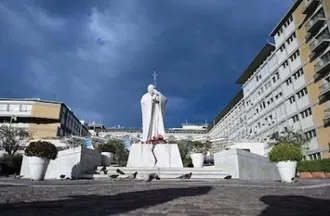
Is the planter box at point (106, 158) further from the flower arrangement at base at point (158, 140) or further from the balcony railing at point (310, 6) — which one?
the balcony railing at point (310, 6)

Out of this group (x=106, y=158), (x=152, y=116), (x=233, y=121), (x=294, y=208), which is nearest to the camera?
(x=294, y=208)

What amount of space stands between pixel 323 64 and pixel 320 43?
10.1 feet

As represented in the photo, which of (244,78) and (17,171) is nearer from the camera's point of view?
(17,171)

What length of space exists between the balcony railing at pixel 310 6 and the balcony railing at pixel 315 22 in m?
1.72

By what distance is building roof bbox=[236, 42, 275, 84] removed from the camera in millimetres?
68969

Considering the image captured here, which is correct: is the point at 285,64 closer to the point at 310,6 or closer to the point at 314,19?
the point at 314,19

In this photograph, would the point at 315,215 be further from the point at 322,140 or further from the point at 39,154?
the point at 322,140

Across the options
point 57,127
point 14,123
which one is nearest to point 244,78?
point 57,127

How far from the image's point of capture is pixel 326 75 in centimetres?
5038

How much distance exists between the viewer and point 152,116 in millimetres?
23828

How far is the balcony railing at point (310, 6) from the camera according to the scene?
52987mm

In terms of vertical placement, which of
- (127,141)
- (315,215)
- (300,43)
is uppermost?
(300,43)

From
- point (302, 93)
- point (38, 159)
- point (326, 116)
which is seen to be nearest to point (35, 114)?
point (302, 93)

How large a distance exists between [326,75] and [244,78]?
33.8 meters
